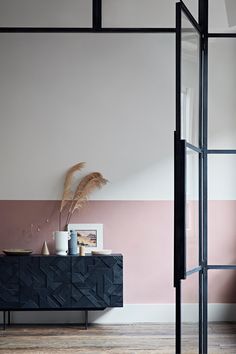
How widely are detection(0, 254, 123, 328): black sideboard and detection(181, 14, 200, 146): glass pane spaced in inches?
84.4

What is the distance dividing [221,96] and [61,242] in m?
2.40

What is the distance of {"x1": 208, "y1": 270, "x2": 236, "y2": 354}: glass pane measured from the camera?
464 cm

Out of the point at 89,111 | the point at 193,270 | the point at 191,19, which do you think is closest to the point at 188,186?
the point at 193,270

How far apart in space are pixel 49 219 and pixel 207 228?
2.38 meters

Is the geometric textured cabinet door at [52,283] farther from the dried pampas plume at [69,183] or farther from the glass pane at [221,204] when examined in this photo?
the glass pane at [221,204]

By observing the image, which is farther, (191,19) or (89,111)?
(89,111)

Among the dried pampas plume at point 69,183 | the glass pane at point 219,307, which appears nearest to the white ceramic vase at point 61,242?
the dried pampas plume at point 69,183

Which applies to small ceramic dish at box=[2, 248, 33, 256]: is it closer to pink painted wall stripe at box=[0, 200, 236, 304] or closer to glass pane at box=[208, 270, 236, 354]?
pink painted wall stripe at box=[0, 200, 236, 304]

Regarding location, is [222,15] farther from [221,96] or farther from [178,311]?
[178,311]

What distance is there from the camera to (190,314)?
440 cm

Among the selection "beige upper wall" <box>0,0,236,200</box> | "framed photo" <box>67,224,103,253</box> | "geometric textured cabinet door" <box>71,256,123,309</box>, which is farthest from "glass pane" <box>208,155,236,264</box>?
"framed photo" <box>67,224,103,253</box>

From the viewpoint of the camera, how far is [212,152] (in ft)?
15.3

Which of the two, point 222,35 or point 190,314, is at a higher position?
point 222,35

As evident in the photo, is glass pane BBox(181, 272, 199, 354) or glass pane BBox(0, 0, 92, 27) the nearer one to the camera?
glass pane BBox(181, 272, 199, 354)
